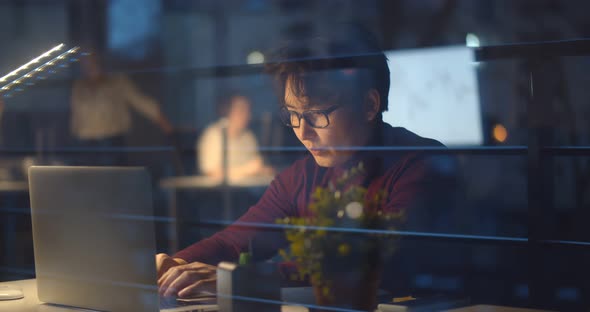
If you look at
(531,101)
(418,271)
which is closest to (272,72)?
(531,101)

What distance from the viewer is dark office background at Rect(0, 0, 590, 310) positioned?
11.3 ft

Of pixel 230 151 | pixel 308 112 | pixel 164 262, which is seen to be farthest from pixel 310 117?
pixel 230 151

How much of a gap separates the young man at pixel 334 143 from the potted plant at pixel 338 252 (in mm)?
534

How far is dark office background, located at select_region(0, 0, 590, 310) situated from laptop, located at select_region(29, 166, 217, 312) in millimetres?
1851

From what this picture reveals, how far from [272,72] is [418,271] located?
2.82 m

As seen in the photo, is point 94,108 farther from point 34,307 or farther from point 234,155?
point 34,307

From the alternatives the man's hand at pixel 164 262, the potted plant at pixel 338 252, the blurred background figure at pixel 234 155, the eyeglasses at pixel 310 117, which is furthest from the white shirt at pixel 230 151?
the potted plant at pixel 338 252

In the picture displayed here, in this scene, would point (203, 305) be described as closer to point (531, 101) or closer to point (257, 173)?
point (531, 101)

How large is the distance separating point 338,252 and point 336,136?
78 cm

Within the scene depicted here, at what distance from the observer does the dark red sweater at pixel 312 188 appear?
1.30m

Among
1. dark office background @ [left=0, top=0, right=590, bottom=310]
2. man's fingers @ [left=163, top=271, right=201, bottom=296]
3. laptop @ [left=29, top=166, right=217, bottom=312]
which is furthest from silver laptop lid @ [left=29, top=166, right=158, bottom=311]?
dark office background @ [left=0, top=0, right=590, bottom=310]

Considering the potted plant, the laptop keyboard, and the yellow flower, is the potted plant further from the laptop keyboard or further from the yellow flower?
the laptop keyboard

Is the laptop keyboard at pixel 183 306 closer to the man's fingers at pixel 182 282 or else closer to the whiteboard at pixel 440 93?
the man's fingers at pixel 182 282

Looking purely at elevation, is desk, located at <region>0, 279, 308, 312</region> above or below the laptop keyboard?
below
